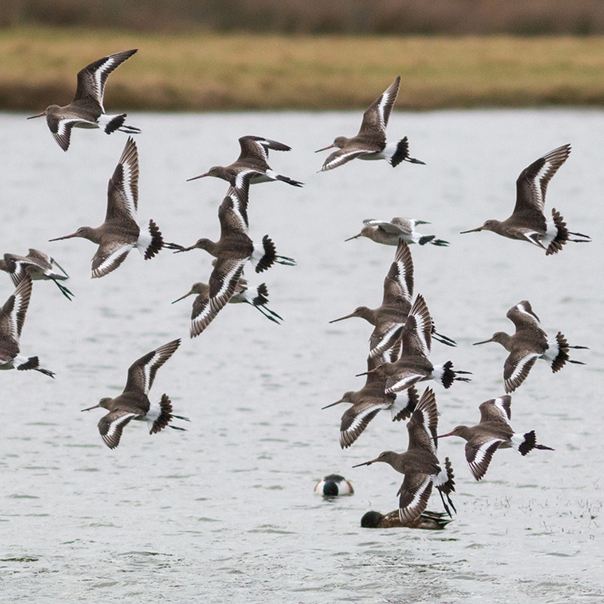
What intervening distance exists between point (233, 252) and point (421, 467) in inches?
115

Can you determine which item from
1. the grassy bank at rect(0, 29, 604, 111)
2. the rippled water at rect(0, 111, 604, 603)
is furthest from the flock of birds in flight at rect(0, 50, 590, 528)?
the grassy bank at rect(0, 29, 604, 111)

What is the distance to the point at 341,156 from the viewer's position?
445 inches

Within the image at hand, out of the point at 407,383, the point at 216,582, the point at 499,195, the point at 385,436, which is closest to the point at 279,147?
the point at 407,383

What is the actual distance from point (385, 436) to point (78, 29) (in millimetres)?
44235

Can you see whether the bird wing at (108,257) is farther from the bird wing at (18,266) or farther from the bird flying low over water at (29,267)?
the bird wing at (18,266)

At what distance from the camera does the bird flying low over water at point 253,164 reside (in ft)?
40.5

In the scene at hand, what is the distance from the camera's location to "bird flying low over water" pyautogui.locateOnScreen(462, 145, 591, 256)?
1186 centimetres

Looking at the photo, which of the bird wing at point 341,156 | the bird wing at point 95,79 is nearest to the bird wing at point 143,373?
the bird wing at point 95,79

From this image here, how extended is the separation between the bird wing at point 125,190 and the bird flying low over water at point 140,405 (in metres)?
1.26

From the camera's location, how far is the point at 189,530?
46.4 feet

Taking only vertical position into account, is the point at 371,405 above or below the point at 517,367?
below

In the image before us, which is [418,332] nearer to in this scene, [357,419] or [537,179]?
[357,419]

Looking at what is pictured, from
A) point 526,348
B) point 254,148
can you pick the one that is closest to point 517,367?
point 526,348

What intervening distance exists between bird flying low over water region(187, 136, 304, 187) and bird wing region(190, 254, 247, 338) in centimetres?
74
